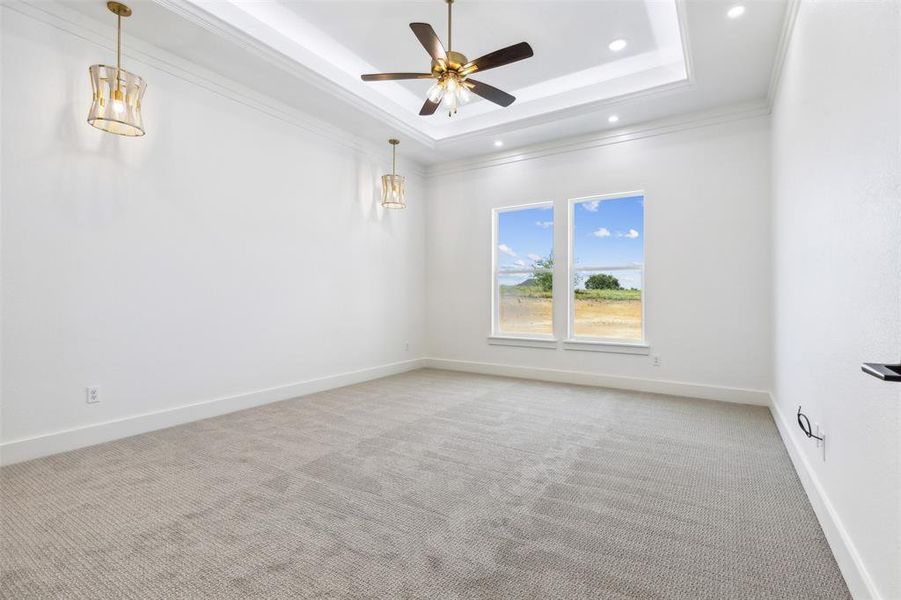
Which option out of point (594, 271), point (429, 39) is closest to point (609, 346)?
point (594, 271)

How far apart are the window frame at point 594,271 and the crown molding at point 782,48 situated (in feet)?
4.51

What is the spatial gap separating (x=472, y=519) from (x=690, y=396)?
11.2 ft

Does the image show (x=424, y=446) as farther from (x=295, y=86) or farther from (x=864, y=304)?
(x=295, y=86)

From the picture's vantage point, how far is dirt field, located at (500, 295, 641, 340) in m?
4.99

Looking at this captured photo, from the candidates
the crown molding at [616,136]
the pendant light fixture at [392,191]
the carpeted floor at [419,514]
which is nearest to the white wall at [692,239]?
the crown molding at [616,136]

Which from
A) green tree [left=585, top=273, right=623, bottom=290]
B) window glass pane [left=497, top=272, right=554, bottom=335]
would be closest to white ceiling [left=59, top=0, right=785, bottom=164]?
green tree [left=585, top=273, right=623, bottom=290]

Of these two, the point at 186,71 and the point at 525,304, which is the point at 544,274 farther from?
the point at 186,71

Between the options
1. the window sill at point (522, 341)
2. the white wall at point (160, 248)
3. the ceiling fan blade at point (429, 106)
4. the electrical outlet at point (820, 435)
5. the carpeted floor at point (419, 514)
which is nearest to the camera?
the carpeted floor at point (419, 514)

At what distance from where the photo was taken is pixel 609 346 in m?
4.96

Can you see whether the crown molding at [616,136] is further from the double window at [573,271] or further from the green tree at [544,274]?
the green tree at [544,274]

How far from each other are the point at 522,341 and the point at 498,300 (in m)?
0.70

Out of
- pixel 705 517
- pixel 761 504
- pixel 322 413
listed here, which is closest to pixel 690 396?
pixel 761 504

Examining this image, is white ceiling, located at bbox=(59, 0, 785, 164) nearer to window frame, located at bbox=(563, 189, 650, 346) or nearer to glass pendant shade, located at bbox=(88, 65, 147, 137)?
glass pendant shade, located at bbox=(88, 65, 147, 137)

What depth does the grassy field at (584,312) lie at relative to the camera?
500 centimetres
